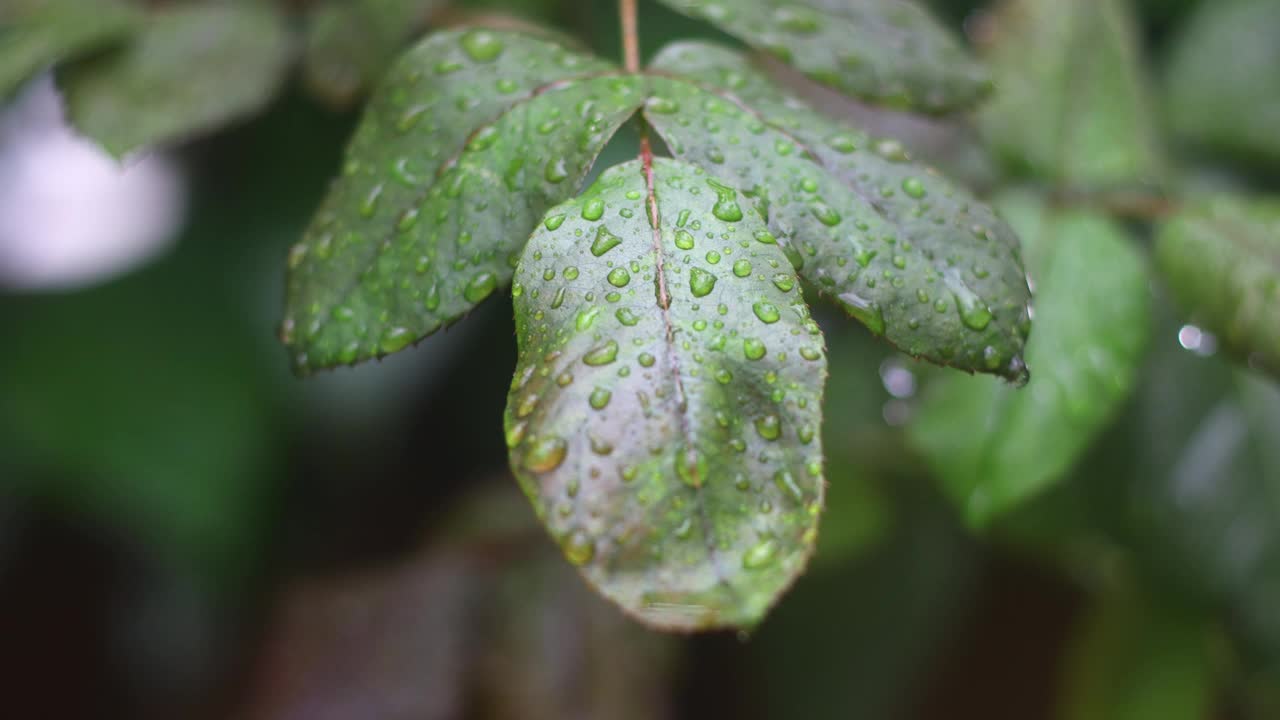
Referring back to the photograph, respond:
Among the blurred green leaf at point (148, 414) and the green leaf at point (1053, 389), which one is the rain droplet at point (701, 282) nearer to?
the green leaf at point (1053, 389)

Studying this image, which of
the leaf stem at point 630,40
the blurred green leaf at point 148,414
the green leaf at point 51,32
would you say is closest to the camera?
the leaf stem at point 630,40

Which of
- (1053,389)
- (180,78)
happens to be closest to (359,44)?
(180,78)

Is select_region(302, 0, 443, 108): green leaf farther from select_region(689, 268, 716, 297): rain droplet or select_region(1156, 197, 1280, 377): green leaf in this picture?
select_region(1156, 197, 1280, 377): green leaf

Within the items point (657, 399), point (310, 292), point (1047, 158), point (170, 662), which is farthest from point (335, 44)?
point (170, 662)

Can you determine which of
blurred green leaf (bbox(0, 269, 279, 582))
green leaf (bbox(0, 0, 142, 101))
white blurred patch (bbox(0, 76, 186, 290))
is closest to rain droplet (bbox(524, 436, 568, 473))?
green leaf (bbox(0, 0, 142, 101))

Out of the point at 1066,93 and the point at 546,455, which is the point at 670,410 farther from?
the point at 1066,93

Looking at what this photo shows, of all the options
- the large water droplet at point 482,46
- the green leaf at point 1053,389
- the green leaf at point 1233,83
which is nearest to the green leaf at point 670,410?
the large water droplet at point 482,46
